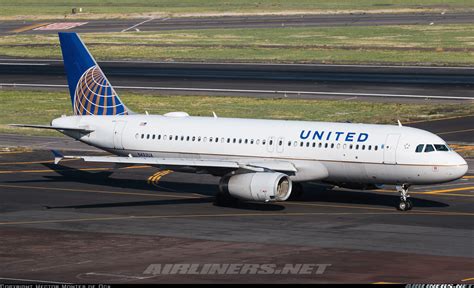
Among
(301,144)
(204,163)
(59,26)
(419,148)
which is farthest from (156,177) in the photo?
(59,26)

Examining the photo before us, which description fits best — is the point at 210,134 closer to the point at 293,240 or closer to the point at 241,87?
the point at 293,240

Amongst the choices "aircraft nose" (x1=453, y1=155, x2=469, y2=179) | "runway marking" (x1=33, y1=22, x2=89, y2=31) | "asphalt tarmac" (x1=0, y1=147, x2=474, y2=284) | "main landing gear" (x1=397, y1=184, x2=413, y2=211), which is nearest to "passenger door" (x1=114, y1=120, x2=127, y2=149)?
"asphalt tarmac" (x1=0, y1=147, x2=474, y2=284)

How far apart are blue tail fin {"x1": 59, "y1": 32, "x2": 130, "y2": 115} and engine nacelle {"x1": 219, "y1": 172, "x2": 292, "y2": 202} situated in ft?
42.3

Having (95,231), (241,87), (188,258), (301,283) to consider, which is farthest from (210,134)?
(241,87)

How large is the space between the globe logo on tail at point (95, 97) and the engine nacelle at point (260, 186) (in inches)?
498

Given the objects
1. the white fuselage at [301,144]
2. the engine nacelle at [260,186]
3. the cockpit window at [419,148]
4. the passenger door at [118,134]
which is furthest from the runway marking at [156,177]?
the cockpit window at [419,148]

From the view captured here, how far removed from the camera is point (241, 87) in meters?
117

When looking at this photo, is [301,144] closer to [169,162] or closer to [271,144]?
[271,144]

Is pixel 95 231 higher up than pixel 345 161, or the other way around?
pixel 345 161

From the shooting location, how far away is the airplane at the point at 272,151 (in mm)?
58531

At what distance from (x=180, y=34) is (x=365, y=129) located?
4700 inches

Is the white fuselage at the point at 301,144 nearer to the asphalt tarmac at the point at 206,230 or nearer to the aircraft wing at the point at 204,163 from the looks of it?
the aircraft wing at the point at 204,163

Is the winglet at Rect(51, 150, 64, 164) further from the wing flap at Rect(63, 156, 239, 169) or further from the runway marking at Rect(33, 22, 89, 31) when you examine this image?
the runway marking at Rect(33, 22, 89, 31)

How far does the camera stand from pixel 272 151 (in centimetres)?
6188
